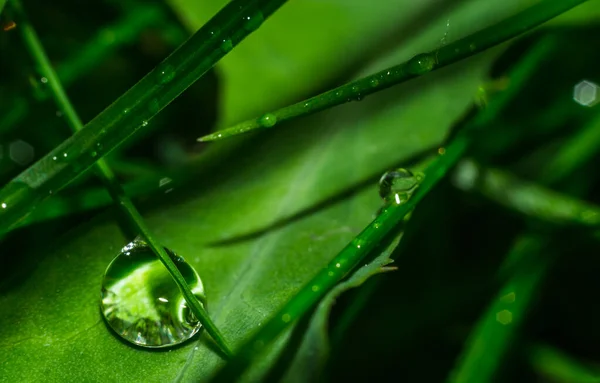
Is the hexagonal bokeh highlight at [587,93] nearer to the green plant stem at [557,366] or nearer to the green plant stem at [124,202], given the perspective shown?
the green plant stem at [557,366]

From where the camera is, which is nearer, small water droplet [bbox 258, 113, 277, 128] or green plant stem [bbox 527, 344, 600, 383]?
small water droplet [bbox 258, 113, 277, 128]

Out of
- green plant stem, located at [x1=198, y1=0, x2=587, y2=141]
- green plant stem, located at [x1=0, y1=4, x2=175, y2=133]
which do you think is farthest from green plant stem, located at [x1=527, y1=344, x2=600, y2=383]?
green plant stem, located at [x1=0, y1=4, x2=175, y2=133]

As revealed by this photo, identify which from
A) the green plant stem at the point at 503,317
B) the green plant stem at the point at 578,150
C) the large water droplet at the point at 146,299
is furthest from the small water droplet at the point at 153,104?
the green plant stem at the point at 578,150

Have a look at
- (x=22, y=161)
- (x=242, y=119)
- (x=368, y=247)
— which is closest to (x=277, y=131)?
(x=242, y=119)

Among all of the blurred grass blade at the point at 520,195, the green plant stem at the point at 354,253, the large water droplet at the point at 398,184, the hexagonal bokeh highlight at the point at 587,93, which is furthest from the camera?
the hexagonal bokeh highlight at the point at 587,93

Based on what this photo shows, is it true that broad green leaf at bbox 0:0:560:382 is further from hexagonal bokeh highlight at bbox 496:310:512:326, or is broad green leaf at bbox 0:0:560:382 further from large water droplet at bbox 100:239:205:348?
hexagonal bokeh highlight at bbox 496:310:512:326

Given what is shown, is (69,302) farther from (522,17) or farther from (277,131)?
(522,17)

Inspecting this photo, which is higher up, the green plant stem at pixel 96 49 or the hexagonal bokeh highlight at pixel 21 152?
the green plant stem at pixel 96 49
